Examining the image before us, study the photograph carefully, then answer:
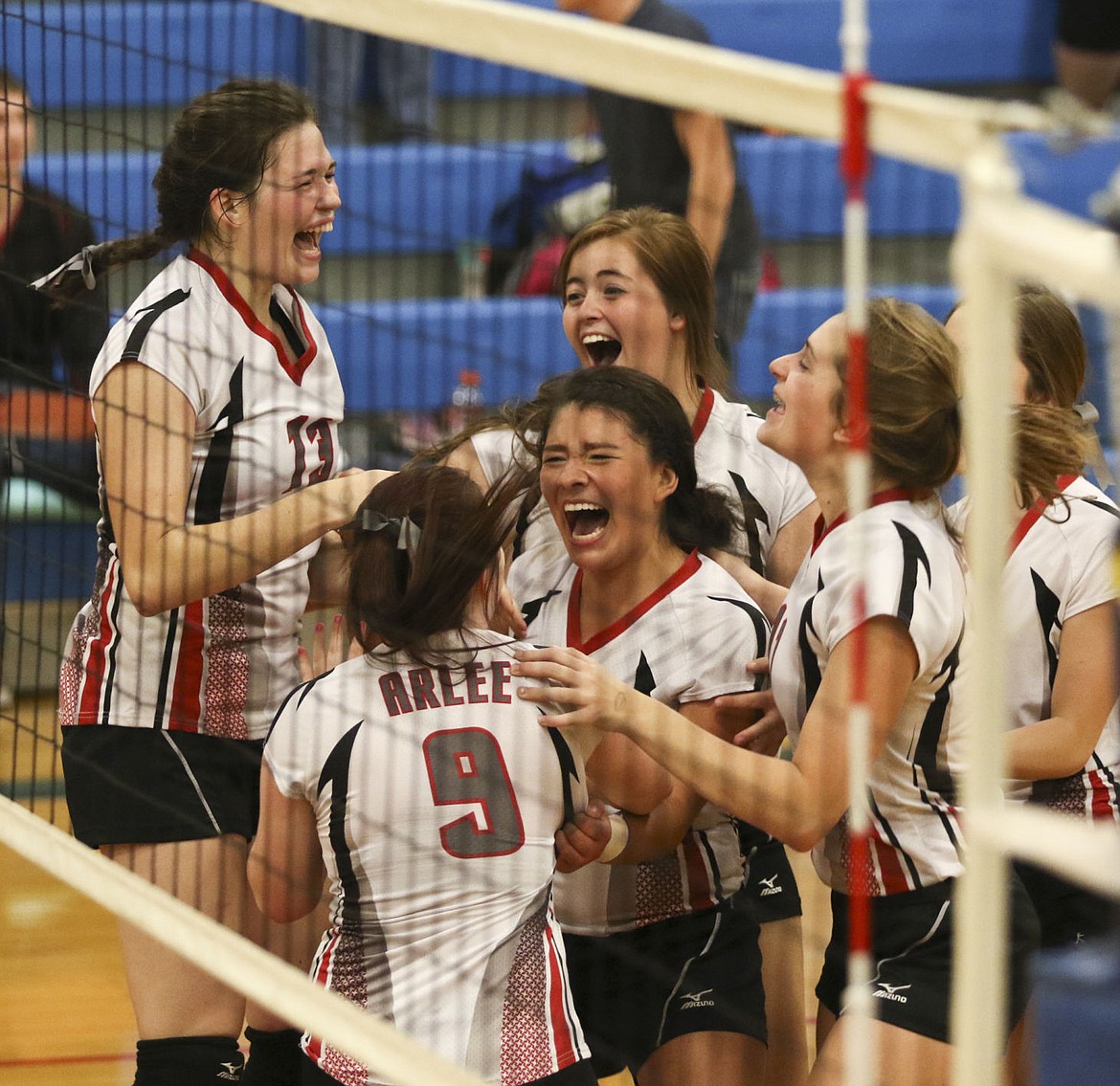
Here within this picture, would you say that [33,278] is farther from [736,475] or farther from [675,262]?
[736,475]

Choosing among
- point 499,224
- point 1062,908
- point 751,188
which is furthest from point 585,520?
point 751,188


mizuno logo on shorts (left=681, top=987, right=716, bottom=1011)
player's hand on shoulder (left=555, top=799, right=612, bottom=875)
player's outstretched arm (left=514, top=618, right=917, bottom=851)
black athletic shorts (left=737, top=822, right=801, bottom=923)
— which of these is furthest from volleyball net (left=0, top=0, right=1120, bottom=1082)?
black athletic shorts (left=737, top=822, right=801, bottom=923)

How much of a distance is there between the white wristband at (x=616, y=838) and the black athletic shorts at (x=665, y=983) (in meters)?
0.22

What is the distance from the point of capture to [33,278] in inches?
156

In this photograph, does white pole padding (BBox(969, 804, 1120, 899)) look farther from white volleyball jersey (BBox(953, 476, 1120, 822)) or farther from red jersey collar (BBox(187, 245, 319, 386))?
red jersey collar (BBox(187, 245, 319, 386))

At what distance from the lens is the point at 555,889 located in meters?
2.34

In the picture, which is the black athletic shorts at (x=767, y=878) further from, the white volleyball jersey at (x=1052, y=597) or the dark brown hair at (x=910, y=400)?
the dark brown hair at (x=910, y=400)

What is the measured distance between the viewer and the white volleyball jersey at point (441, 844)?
1978mm

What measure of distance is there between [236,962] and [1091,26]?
1.63 metres

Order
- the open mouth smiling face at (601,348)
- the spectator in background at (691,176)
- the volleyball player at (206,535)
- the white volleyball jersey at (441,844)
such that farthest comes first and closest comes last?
the spectator in background at (691,176)
the open mouth smiling face at (601,348)
the volleyball player at (206,535)
the white volleyball jersey at (441,844)

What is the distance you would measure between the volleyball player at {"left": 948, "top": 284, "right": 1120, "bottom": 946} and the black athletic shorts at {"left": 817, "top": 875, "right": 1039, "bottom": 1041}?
0.20 metres

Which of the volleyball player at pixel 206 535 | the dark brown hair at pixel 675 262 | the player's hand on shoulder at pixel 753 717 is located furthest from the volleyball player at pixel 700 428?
the volleyball player at pixel 206 535

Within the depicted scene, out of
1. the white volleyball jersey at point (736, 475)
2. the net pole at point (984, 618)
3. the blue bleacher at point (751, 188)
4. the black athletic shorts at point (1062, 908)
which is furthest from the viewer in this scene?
the blue bleacher at point (751, 188)

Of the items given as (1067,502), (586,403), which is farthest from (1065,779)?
(586,403)
